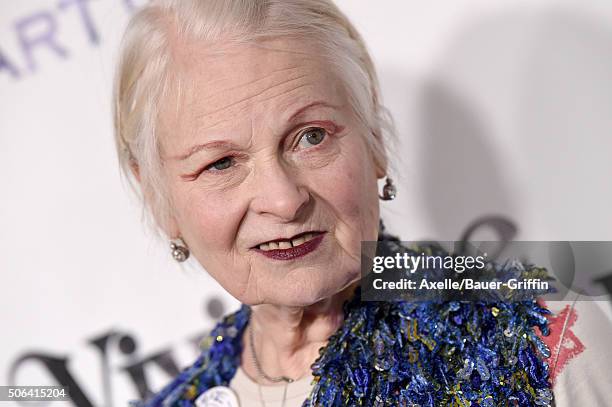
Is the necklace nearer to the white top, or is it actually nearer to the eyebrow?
the white top

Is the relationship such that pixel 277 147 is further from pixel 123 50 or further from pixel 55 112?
pixel 55 112

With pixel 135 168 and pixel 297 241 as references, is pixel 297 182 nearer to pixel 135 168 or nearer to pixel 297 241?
pixel 297 241

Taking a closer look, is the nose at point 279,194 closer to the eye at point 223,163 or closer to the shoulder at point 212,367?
the eye at point 223,163

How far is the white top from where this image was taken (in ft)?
3.77

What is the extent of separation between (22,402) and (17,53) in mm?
845

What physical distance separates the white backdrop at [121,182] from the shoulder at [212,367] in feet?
Result: 1.20

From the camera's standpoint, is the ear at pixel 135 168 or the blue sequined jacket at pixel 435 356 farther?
the ear at pixel 135 168

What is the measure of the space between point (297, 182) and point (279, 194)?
41 millimetres

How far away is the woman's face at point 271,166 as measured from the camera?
98 centimetres

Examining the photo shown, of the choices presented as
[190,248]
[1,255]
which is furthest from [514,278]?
[1,255]

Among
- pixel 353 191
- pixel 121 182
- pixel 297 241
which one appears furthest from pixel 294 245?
pixel 121 182

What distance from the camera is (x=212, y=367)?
4.32 feet

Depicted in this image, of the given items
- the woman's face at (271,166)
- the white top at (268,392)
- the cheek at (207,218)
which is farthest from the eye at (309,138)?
the white top at (268,392)

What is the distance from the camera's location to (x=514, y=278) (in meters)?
1.04
